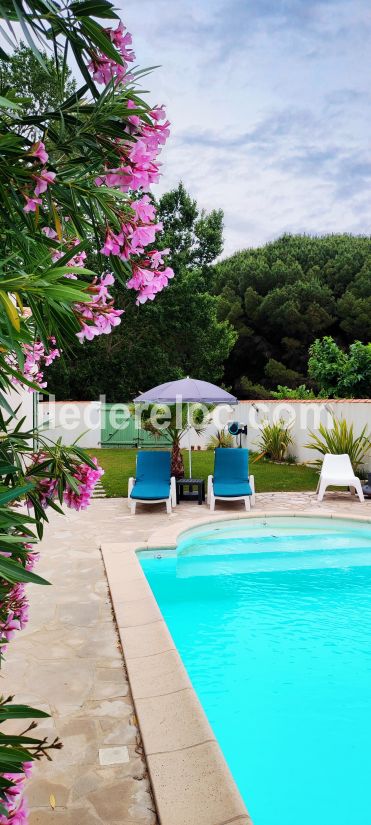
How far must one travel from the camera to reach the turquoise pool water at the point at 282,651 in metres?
3.68

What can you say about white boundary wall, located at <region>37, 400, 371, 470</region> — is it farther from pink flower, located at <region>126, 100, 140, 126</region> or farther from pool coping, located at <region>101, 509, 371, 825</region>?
pink flower, located at <region>126, 100, 140, 126</region>

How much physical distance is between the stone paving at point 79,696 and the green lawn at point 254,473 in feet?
19.6

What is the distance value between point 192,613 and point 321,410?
32.4ft

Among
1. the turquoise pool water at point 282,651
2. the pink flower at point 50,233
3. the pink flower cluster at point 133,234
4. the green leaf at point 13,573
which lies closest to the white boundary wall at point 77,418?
the turquoise pool water at point 282,651

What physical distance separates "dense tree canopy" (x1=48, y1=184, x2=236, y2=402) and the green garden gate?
5.94 meters

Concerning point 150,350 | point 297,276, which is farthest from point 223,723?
point 297,276

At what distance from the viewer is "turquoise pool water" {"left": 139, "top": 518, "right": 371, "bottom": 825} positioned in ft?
12.1

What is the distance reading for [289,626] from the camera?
603 cm

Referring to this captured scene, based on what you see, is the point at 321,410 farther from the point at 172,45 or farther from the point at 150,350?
the point at 150,350

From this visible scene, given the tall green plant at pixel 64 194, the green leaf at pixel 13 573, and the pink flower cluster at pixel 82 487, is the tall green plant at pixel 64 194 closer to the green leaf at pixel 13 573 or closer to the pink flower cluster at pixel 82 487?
the green leaf at pixel 13 573

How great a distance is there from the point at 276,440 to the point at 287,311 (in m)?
18.6

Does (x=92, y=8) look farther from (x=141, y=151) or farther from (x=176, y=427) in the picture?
(x=176, y=427)

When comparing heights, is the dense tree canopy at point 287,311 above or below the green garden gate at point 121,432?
above

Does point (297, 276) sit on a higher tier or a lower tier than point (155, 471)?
higher
